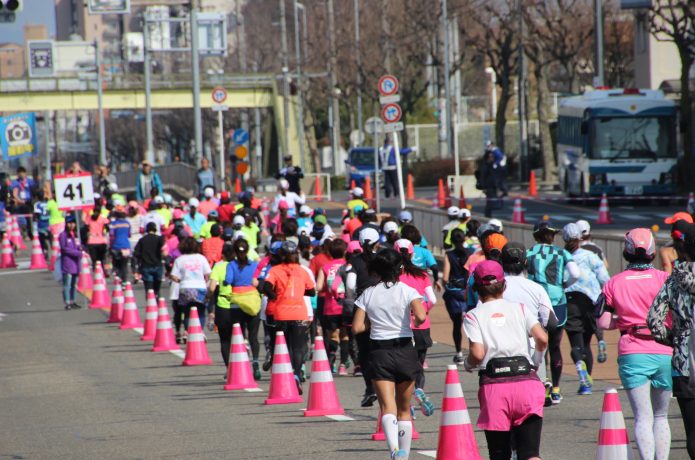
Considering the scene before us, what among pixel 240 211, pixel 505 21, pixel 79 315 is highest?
pixel 505 21

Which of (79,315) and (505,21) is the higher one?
(505,21)

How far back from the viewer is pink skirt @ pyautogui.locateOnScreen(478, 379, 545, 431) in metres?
7.73

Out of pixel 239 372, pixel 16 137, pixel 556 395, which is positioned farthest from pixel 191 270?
pixel 16 137

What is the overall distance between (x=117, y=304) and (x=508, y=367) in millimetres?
16243

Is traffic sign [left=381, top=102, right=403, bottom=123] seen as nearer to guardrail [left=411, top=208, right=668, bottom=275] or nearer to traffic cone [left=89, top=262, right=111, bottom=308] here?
guardrail [left=411, top=208, right=668, bottom=275]

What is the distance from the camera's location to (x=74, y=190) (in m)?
26.5

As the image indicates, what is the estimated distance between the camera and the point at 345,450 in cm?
1088

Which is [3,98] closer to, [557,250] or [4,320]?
[4,320]

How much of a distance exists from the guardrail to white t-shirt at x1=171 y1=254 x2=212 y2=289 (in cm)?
553

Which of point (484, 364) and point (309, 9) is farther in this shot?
point (309, 9)

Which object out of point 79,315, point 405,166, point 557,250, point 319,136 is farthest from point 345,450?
point 319,136

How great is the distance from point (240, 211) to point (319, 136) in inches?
2938

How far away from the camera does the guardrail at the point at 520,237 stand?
814 inches

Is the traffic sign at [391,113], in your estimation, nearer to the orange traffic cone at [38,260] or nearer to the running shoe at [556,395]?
the orange traffic cone at [38,260]
